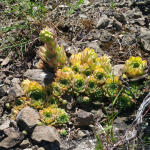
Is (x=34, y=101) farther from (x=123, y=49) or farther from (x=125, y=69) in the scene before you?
(x=123, y=49)

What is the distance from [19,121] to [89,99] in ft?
3.65

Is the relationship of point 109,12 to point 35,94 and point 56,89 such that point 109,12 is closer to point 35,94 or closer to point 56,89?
point 56,89

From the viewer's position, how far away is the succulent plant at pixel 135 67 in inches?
119

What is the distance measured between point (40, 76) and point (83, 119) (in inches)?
41.7

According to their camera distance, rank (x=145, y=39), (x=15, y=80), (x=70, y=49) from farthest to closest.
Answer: (x=145, y=39), (x=70, y=49), (x=15, y=80)

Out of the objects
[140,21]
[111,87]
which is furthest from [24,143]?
[140,21]

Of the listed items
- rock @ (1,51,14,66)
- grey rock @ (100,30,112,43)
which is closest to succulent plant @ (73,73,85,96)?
grey rock @ (100,30,112,43)

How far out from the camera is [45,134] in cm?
261

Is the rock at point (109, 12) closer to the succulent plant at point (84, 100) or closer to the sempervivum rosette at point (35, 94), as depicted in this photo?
the succulent plant at point (84, 100)

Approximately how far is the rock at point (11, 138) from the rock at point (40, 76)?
2.94 ft

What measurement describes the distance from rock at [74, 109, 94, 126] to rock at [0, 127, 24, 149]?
2.66 ft

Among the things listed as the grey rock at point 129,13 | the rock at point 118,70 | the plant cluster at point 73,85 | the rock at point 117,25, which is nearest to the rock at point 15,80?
the plant cluster at point 73,85

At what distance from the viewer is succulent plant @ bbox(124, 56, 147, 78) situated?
3025mm

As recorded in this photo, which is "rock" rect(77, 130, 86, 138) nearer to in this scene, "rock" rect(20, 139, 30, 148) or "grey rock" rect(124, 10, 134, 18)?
"rock" rect(20, 139, 30, 148)
